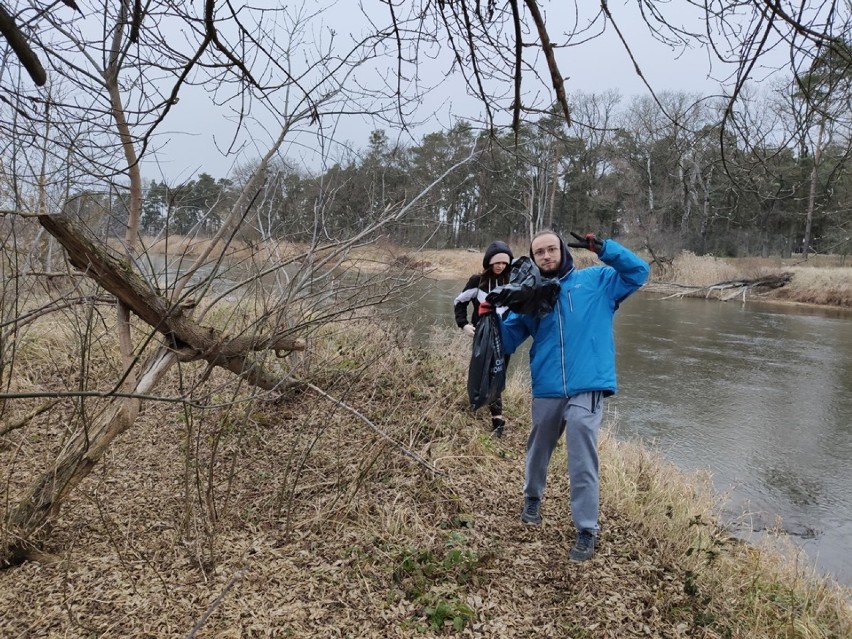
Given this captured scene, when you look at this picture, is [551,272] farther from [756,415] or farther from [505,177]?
[756,415]

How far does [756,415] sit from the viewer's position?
8320 millimetres

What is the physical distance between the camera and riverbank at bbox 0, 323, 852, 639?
255 centimetres

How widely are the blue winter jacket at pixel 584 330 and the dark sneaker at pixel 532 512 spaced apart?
71 cm

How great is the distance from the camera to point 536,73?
205cm

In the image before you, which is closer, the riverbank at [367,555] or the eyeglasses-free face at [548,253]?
the riverbank at [367,555]

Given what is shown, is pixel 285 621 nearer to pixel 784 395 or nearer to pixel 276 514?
pixel 276 514

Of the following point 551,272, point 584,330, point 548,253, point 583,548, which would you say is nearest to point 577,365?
point 584,330

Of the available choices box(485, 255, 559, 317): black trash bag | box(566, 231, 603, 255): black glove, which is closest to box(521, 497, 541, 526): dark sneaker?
box(485, 255, 559, 317): black trash bag

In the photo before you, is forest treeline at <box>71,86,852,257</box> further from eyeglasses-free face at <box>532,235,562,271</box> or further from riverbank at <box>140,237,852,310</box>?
riverbank at <box>140,237,852,310</box>

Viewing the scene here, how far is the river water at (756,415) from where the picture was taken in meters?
5.50

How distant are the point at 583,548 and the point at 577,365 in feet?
3.26

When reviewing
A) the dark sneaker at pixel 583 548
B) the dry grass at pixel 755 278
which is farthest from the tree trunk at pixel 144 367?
the dry grass at pixel 755 278

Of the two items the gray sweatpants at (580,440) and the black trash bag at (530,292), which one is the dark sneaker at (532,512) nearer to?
the gray sweatpants at (580,440)

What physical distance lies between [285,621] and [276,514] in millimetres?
914
